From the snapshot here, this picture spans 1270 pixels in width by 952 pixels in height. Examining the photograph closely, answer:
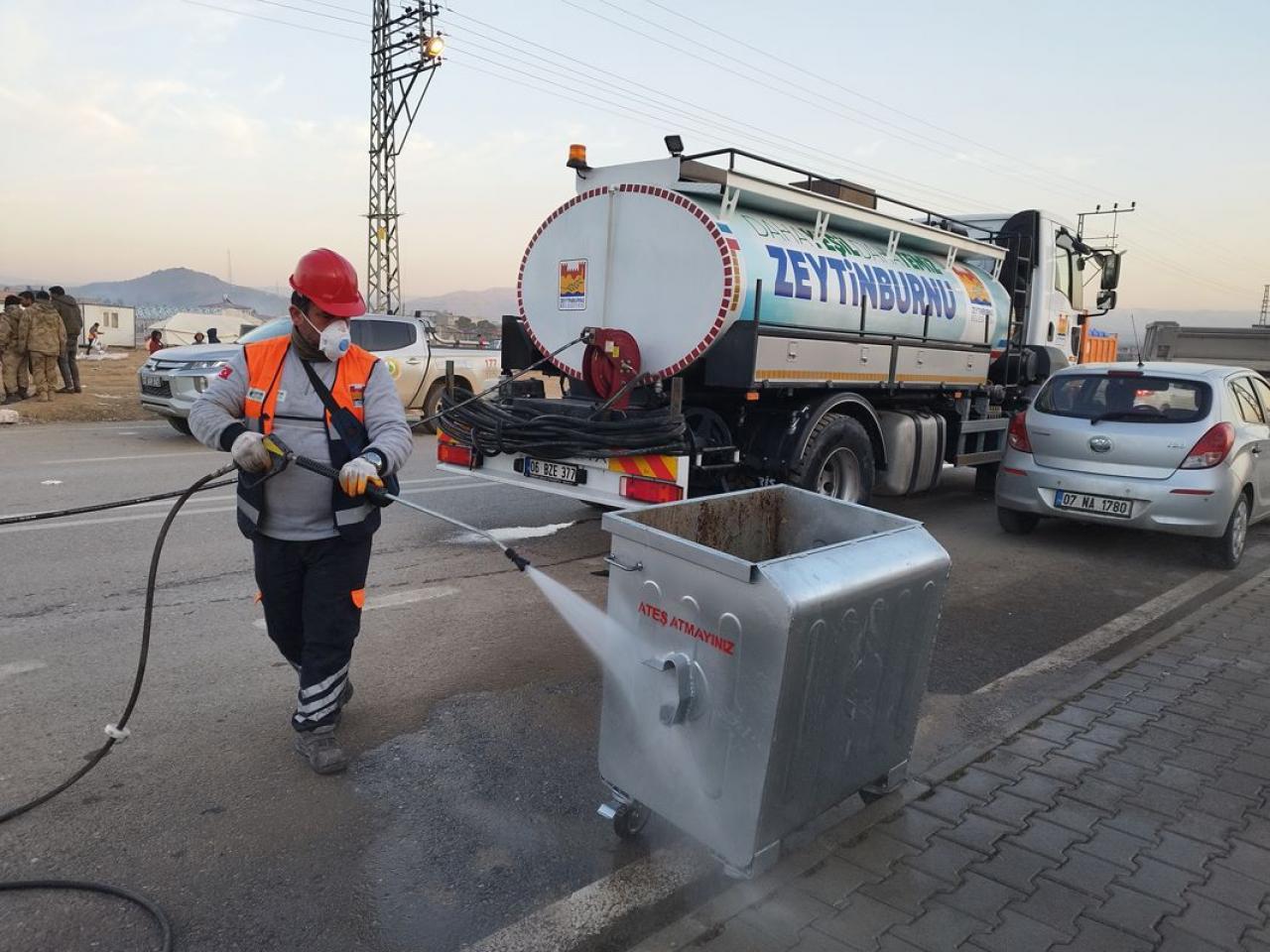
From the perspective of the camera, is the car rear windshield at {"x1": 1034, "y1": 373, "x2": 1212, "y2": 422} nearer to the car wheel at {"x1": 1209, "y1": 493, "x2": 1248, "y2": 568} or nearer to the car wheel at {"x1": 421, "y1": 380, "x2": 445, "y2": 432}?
the car wheel at {"x1": 1209, "y1": 493, "x2": 1248, "y2": 568}

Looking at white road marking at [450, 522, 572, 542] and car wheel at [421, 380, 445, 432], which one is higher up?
car wheel at [421, 380, 445, 432]

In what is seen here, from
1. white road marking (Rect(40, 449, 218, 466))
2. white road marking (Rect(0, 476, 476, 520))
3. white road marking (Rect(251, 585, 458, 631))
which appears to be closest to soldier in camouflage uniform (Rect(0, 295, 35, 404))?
white road marking (Rect(40, 449, 218, 466))

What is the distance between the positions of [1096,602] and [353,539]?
16.7 feet

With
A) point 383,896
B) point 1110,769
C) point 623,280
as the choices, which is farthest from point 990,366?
point 383,896

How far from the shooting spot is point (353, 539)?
336cm

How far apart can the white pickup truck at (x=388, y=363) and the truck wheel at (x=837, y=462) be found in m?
5.87

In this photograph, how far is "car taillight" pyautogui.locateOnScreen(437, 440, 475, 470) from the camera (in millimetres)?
6883

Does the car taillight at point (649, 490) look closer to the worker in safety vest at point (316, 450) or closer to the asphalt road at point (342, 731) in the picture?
the asphalt road at point (342, 731)

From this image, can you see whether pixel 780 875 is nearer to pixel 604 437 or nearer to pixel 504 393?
pixel 604 437

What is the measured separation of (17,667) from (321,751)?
1.89 meters

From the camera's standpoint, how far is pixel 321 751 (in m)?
3.41

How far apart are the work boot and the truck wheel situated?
4.15 metres

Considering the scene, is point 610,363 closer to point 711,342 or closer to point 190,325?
point 711,342

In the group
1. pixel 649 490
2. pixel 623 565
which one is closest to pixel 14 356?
pixel 649 490
